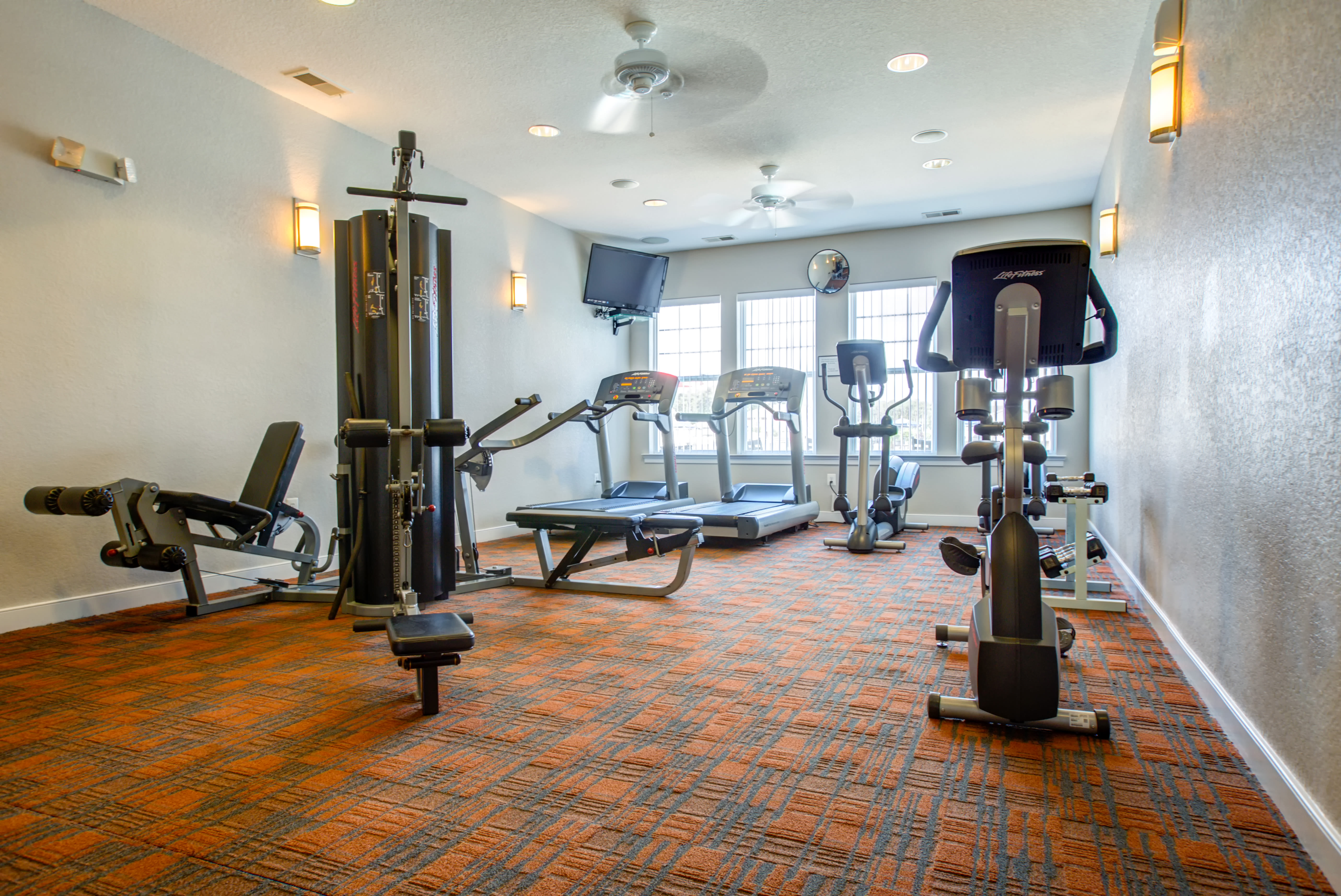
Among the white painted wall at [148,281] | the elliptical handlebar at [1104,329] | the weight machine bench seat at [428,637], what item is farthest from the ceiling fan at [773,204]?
the weight machine bench seat at [428,637]

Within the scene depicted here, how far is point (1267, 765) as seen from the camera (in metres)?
1.84

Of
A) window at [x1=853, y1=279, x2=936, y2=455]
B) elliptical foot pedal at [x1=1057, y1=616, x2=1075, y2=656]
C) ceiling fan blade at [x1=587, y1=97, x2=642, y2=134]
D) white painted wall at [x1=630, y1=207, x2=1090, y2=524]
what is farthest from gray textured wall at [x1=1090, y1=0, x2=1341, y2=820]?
window at [x1=853, y1=279, x2=936, y2=455]

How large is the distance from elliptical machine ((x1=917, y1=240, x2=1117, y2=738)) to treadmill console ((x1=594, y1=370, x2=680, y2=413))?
396 centimetres

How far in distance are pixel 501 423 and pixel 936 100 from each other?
353 centimetres

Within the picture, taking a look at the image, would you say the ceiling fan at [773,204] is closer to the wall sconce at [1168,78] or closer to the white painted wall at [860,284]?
the white painted wall at [860,284]

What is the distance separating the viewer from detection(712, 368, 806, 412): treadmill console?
273 inches

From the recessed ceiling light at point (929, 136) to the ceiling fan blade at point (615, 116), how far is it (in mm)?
2070

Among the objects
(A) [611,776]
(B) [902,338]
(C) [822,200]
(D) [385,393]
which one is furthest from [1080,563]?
(B) [902,338]

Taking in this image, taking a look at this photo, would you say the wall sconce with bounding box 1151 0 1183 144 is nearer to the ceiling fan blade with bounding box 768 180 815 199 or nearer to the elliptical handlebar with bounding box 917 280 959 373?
the elliptical handlebar with bounding box 917 280 959 373

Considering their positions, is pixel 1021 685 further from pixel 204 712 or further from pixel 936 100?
pixel 936 100

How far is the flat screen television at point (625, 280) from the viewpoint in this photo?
8141 mm

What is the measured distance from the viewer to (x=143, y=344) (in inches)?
162

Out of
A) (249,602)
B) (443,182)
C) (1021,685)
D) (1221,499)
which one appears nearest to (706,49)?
(443,182)

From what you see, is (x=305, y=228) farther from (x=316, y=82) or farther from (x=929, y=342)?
(x=929, y=342)
